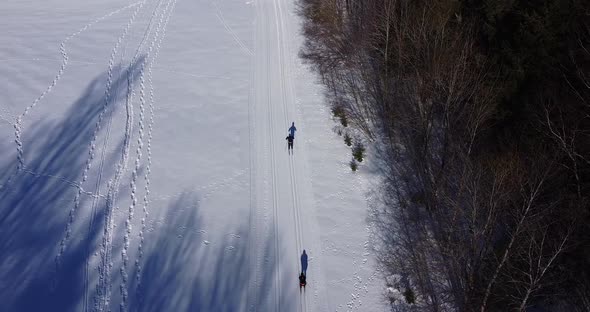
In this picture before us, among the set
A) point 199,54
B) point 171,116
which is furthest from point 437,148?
point 199,54

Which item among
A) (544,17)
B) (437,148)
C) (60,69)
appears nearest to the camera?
(544,17)

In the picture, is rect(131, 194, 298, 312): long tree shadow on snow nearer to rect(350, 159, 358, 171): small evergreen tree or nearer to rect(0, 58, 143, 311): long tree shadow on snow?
rect(0, 58, 143, 311): long tree shadow on snow

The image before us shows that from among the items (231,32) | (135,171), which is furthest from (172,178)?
(231,32)

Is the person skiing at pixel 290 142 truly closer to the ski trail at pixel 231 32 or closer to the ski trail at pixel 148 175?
the ski trail at pixel 148 175

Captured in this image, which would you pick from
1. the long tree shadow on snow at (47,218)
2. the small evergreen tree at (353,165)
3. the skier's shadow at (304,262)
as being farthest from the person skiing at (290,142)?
the long tree shadow on snow at (47,218)

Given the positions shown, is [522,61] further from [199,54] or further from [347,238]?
[199,54]
